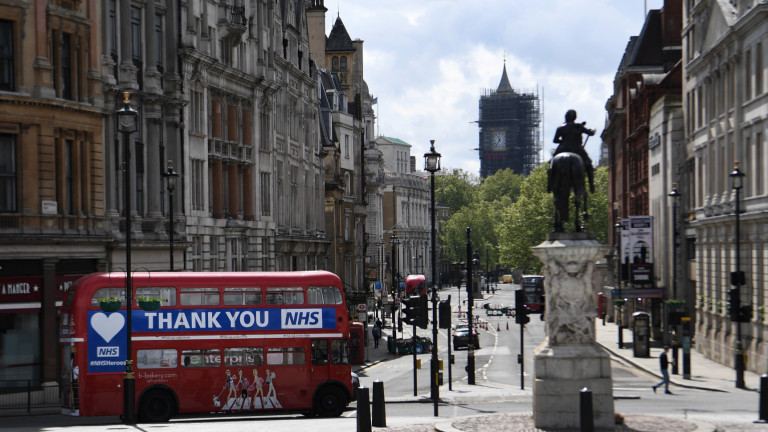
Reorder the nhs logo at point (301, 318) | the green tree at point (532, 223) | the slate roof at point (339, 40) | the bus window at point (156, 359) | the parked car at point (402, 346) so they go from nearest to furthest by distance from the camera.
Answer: the bus window at point (156, 359) < the nhs logo at point (301, 318) < the parked car at point (402, 346) < the slate roof at point (339, 40) < the green tree at point (532, 223)

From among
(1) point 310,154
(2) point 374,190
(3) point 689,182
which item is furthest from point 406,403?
(2) point 374,190

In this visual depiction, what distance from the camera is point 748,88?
2219 inches

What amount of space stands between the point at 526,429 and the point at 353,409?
14.6 m

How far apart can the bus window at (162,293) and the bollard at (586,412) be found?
14146mm

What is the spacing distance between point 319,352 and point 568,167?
39.8 ft

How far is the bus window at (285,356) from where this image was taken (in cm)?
3622

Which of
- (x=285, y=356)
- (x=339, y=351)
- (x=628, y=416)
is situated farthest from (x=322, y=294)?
(x=628, y=416)

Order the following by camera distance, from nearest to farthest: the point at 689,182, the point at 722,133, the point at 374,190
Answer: the point at 722,133, the point at 689,182, the point at 374,190

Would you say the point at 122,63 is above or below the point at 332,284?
above

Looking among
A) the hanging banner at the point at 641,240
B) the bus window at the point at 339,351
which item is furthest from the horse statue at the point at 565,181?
the hanging banner at the point at 641,240

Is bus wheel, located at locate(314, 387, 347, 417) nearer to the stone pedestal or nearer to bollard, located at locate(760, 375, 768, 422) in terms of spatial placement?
the stone pedestal

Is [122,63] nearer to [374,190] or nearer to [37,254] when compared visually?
[37,254]

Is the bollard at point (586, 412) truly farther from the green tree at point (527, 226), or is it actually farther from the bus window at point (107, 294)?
the green tree at point (527, 226)

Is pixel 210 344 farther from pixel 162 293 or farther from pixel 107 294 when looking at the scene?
pixel 107 294
